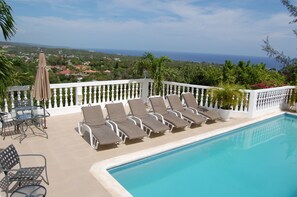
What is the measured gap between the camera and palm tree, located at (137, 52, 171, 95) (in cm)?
1045

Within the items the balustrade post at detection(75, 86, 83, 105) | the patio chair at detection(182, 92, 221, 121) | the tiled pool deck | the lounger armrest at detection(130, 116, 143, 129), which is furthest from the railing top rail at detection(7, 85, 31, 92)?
the patio chair at detection(182, 92, 221, 121)

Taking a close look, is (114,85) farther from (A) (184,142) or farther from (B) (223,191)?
(B) (223,191)

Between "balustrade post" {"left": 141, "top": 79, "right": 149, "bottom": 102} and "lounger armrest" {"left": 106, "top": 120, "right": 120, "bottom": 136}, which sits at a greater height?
"balustrade post" {"left": 141, "top": 79, "right": 149, "bottom": 102}

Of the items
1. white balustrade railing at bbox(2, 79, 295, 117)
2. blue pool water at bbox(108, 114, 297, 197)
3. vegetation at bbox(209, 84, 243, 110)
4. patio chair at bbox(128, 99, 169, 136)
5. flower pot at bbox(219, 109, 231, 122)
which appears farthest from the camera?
flower pot at bbox(219, 109, 231, 122)

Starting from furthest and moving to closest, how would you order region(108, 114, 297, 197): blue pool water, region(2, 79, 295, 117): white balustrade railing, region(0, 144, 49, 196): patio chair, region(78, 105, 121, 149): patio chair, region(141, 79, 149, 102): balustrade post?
region(141, 79, 149, 102): balustrade post → region(2, 79, 295, 117): white balustrade railing → region(78, 105, 121, 149): patio chair → region(108, 114, 297, 197): blue pool water → region(0, 144, 49, 196): patio chair

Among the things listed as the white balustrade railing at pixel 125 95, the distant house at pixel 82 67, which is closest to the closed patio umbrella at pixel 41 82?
the white balustrade railing at pixel 125 95

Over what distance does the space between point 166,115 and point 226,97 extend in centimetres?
276

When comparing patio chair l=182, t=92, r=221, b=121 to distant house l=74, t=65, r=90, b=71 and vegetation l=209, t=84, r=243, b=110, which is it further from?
distant house l=74, t=65, r=90, b=71

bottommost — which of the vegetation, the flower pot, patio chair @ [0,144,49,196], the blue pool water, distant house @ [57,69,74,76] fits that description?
the blue pool water

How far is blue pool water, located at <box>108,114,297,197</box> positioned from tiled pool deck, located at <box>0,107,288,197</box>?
56cm

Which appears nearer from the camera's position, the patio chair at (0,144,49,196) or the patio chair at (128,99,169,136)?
the patio chair at (0,144,49,196)

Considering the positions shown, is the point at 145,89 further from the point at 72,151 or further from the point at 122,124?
the point at 72,151

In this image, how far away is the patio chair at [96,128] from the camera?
5855mm

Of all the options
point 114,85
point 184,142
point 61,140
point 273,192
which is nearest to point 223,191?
point 273,192
